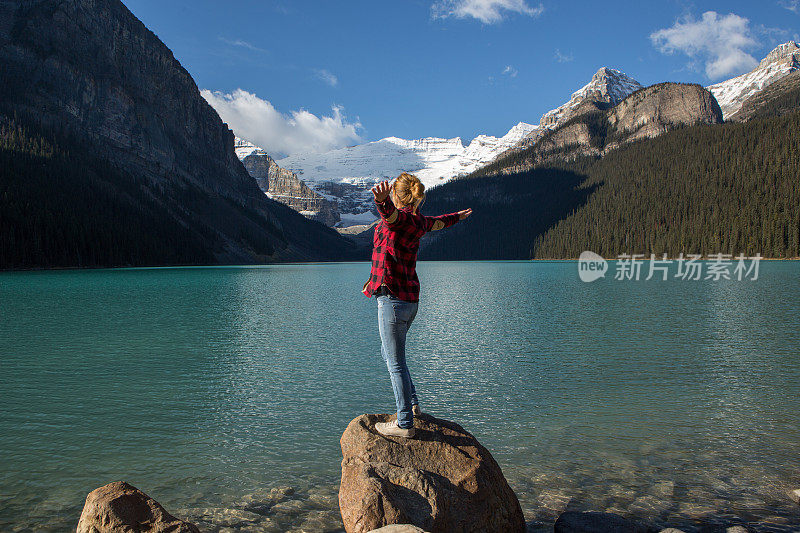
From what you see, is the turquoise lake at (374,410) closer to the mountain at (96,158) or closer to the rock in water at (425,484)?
the rock in water at (425,484)

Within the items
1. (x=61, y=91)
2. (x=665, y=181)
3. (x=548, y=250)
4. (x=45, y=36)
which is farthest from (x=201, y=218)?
(x=665, y=181)

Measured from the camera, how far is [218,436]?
30.9 ft

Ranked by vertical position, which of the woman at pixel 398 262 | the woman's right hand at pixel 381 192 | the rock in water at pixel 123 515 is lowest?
the rock in water at pixel 123 515

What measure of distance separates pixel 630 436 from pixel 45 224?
108 meters

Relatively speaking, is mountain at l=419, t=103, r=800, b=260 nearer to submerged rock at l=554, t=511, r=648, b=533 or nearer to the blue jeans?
submerged rock at l=554, t=511, r=648, b=533

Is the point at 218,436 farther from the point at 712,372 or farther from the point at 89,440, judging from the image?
the point at 712,372

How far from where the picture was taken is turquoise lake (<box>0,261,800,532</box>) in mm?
6949

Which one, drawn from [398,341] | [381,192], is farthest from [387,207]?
[398,341]

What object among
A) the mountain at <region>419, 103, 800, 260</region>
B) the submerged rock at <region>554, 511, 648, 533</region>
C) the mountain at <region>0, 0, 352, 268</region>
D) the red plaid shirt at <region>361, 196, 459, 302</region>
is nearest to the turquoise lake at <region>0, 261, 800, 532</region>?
the submerged rock at <region>554, 511, 648, 533</region>

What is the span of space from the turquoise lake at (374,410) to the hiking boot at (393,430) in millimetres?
1330

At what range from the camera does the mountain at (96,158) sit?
9694 cm

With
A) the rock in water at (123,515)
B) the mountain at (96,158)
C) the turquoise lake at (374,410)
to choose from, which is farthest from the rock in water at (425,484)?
the mountain at (96,158)

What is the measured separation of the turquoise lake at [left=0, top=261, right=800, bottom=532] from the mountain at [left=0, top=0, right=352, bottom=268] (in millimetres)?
88001

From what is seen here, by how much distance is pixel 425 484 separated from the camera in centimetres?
550
